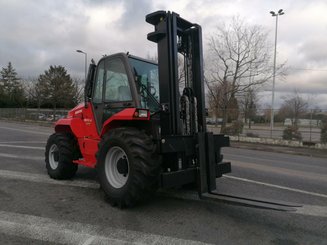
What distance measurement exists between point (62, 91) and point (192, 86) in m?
64.2

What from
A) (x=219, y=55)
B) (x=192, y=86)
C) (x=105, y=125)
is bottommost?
(x=105, y=125)

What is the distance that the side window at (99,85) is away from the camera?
6574 mm

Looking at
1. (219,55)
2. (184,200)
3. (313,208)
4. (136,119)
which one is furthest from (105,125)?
(219,55)

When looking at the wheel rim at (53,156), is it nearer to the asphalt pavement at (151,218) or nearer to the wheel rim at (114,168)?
the asphalt pavement at (151,218)

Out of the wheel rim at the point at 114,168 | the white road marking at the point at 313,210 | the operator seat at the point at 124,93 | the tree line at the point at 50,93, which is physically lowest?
the white road marking at the point at 313,210

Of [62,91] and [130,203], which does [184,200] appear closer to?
[130,203]

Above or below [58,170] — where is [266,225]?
below

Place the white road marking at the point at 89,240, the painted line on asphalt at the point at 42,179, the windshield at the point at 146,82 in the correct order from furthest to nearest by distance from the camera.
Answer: the painted line on asphalt at the point at 42,179
the windshield at the point at 146,82
the white road marking at the point at 89,240

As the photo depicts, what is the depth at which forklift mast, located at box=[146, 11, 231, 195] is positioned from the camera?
207 inches

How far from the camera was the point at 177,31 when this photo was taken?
5902 mm

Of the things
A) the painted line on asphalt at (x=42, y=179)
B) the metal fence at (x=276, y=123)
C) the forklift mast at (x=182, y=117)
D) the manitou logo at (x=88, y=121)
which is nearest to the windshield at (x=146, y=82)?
the forklift mast at (x=182, y=117)

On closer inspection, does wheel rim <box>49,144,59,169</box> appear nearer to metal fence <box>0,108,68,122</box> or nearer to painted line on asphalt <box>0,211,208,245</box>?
painted line on asphalt <box>0,211,208,245</box>

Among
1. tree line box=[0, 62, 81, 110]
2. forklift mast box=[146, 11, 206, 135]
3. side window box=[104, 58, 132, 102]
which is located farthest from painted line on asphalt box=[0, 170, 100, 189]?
tree line box=[0, 62, 81, 110]

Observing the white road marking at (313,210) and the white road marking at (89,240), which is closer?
the white road marking at (89,240)
